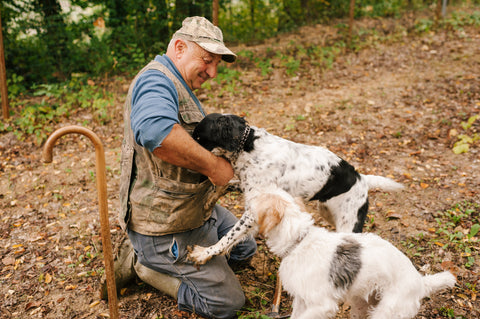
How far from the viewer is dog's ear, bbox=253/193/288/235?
7.36 ft

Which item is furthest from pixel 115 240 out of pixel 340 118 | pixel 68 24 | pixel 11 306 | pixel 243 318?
pixel 68 24

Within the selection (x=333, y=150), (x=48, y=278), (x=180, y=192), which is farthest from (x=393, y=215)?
(x=48, y=278)

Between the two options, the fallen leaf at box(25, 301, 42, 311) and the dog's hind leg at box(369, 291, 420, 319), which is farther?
the fallen leaf at box(25, 301, 42, 311)

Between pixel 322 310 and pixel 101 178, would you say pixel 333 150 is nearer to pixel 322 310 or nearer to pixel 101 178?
pixel 322 310

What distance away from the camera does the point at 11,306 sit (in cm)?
327

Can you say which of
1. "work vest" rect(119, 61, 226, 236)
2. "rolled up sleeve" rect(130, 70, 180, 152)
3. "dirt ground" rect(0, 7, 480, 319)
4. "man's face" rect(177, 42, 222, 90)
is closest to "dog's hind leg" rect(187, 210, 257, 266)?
"work vest" rect(119, 61, 226, 236)

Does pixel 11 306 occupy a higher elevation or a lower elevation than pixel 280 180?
lower

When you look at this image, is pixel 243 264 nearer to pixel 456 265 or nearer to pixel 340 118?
pixel 456 265

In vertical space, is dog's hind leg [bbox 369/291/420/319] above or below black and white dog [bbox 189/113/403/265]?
below

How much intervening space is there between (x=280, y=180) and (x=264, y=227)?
840mm

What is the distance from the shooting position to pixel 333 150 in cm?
583

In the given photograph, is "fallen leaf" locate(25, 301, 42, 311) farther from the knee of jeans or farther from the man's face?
the man's face

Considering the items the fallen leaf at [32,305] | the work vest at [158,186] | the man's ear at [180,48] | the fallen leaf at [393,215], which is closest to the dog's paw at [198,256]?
the work vest at [158,186]

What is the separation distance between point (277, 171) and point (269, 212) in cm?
81
